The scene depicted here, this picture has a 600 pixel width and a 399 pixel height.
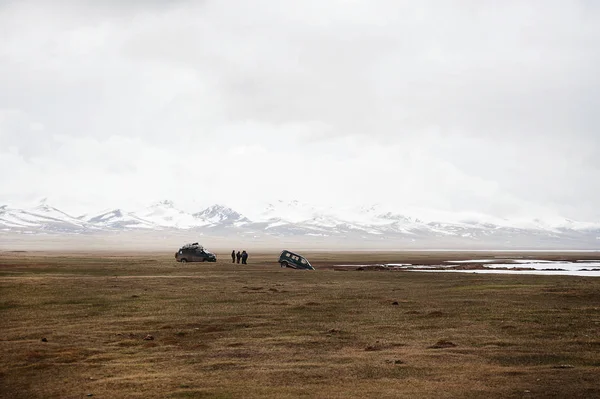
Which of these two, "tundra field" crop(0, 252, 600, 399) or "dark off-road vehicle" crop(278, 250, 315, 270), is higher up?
"dark off-road vehicle" crop(278, 250, 315, 270)

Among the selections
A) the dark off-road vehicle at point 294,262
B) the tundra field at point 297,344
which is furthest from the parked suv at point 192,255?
the tundra field at point 297,344

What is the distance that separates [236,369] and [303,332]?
21.2ft

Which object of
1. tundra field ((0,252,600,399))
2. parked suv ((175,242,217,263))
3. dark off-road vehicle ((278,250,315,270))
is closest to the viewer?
tundra field ((0,252,600,399))

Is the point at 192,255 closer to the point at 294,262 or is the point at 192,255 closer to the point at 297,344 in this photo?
the point at 294,262

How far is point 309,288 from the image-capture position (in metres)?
42.8

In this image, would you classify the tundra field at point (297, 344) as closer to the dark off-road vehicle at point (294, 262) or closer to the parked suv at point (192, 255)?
the dark off-road vehicle at point (294, 262)

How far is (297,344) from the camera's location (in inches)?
829

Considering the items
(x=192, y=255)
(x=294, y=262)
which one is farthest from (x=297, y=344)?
(x=192, y=255)

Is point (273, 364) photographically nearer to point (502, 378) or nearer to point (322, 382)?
point (322, 382)

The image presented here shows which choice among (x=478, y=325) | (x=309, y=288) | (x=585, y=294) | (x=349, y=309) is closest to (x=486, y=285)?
(x=585, y=294)

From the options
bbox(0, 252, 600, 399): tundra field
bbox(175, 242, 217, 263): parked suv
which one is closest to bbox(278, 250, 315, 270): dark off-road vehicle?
bbox(175, 242, 217, 263): parked suv

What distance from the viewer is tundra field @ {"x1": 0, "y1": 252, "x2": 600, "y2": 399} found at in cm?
1533

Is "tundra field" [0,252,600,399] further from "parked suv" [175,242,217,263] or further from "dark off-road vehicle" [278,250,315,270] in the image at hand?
"parked suv" [175,242,217,263]

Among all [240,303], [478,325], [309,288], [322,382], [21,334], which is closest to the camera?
[322,382]
